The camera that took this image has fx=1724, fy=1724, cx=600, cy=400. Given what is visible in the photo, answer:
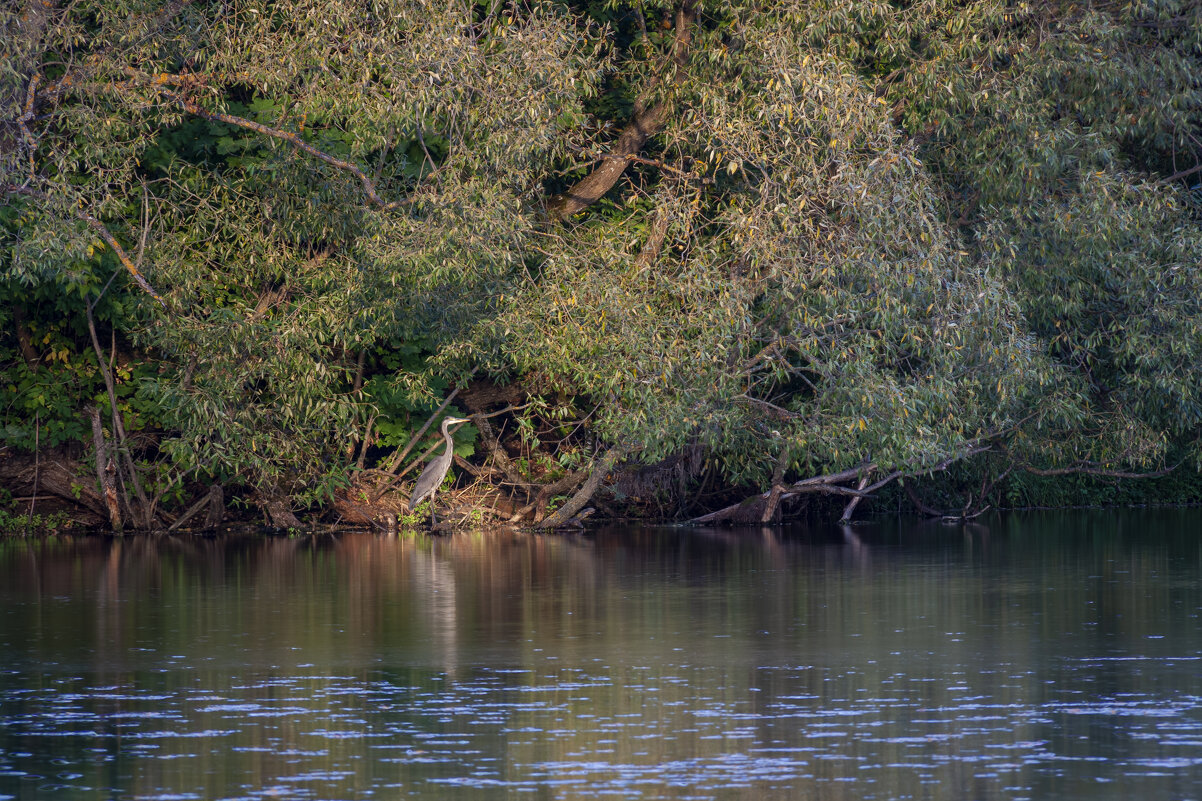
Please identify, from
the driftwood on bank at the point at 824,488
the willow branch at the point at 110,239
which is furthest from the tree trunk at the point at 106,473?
the driftwood on bank at the point at 824,488

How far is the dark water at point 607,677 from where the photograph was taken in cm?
804

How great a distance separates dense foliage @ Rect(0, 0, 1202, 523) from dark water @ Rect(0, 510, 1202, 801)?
3.01 metres

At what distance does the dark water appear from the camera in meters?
8.04

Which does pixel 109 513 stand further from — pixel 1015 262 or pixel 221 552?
pixel 1015 262

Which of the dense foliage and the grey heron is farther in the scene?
the grey heron

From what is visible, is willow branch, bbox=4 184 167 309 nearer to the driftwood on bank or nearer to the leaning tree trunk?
the leaning tree trunk

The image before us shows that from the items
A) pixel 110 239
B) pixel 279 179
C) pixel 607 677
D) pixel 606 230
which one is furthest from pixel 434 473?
pixel 607 677

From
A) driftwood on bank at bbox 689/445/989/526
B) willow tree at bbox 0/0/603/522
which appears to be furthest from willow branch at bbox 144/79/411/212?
driftwood on bank at bbox 689/445/989/526

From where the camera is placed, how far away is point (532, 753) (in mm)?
8562

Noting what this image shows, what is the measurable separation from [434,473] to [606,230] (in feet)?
13.3

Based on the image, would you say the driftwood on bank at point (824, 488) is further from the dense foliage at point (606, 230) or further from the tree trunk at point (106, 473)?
the tree trunk at point (106, 473)

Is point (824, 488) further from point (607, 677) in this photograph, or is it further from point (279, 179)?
point (607, 677)

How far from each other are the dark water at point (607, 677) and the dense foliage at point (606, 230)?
3009 millimetres

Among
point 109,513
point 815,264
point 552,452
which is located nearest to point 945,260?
point 815,264
